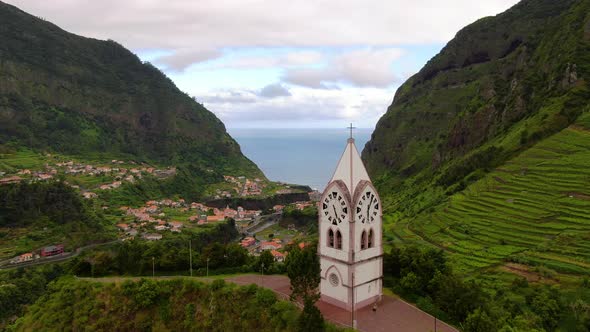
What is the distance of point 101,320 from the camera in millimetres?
28375

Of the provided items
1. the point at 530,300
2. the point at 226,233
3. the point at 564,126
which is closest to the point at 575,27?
the point at 564,126

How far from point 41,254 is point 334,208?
50.1 m

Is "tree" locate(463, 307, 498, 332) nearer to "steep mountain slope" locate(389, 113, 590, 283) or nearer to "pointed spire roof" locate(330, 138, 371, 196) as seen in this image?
"pointed spire roof" locate(330, 138, 371, 196)

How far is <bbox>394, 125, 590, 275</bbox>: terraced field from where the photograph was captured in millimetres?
34750

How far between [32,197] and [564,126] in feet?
236

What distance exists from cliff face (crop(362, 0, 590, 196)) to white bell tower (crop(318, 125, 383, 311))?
32.0m

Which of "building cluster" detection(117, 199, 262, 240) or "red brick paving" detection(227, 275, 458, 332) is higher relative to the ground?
"red brick paving" detection(227, 275, 458, 332)

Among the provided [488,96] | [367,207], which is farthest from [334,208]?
[488,96]

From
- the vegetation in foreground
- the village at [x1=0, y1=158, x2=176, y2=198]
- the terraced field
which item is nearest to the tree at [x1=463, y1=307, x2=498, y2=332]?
the vegetation in foreground

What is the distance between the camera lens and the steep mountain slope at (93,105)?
130m

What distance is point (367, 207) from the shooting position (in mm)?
25531

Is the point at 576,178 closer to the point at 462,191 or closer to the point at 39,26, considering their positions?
the point at 462,191

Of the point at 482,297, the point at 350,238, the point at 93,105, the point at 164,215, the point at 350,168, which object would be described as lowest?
the point at 164,215

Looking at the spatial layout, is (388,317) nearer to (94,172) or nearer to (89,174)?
(89,174)
